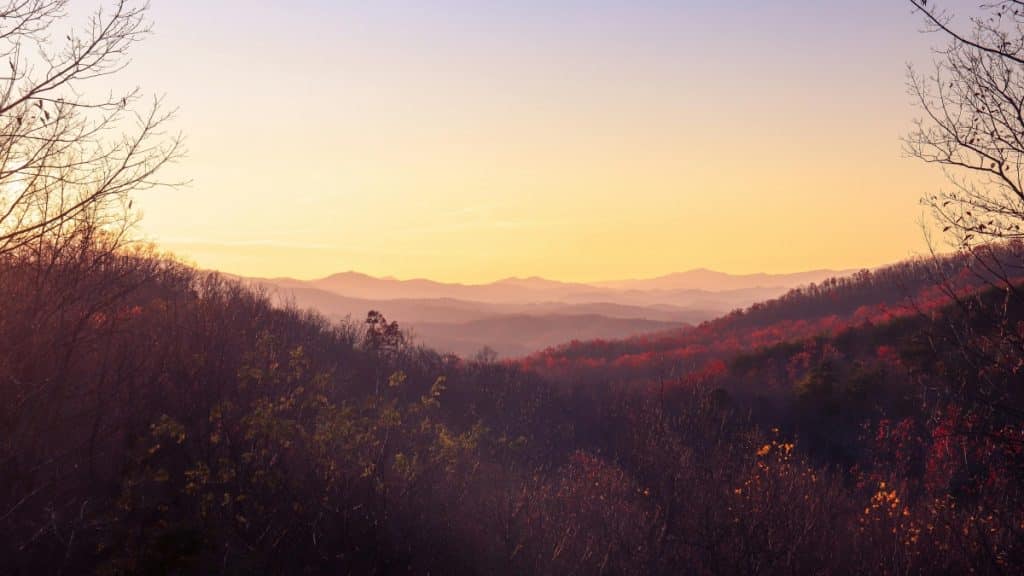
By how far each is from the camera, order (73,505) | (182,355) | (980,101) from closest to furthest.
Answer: (73,505) → (980,101) → (182,355)

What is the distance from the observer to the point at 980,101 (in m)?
8.62

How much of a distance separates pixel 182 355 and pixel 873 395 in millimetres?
19475

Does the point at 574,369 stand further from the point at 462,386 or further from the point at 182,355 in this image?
the point at 182,355

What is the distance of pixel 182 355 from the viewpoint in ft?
36.0

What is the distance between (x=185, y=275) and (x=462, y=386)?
989 centimetres

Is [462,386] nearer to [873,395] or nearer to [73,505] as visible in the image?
[873,395]

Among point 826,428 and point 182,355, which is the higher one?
point 182,355

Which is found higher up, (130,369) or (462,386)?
(130,369)

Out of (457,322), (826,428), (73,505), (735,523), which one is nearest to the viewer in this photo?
(73,505)

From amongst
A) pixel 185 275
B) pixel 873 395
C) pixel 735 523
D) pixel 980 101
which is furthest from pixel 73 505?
pixel 873 395

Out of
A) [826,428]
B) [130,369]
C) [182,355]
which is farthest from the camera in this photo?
[826,428]

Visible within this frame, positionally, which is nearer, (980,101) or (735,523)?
(980,101)

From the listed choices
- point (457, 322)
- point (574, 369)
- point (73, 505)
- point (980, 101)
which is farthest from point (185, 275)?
point (457, 322)

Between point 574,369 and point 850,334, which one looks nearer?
point 850,334
